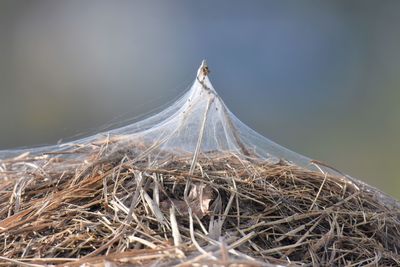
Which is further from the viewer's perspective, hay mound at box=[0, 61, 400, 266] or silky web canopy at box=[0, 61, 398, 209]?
silky web canopy at box=[0, 61, 398, 209]

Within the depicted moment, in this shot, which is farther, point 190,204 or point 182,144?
point 182,144

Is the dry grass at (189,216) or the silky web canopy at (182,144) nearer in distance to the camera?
the dry grass at (189,216)

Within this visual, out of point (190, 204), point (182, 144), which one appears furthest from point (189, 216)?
point (182, 144)

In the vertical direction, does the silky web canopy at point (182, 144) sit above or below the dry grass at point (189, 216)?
above

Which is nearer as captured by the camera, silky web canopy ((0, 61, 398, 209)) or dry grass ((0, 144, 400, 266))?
dry grass ((0, 144, 400, 266))

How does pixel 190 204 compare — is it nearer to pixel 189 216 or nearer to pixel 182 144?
pixel 189 216

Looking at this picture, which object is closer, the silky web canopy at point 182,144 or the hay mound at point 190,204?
the hay mound at point 190,204

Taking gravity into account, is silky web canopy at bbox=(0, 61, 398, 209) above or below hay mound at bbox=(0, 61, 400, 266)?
above

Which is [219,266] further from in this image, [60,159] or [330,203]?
[60,159]
